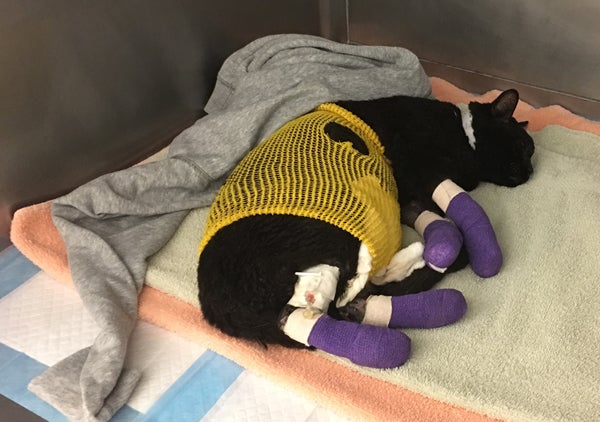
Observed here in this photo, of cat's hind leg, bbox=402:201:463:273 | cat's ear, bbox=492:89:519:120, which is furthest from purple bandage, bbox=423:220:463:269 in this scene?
cat's ear, bbox=492:89:519:120

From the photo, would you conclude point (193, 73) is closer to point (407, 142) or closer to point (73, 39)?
point (73, 39)

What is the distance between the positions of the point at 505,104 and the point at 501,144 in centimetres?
8

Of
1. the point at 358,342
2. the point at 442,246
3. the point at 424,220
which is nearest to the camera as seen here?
the point at 358,342

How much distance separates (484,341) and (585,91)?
36.4 inches

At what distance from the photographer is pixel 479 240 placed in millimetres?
1083

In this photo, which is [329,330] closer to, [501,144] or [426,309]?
[426,309]

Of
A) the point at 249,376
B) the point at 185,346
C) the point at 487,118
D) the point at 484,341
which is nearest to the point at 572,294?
the point at 484,341

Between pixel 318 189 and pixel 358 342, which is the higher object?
pixel 318 189

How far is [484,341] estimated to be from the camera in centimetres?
99

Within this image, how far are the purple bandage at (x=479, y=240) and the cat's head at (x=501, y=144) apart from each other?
0.21 meters

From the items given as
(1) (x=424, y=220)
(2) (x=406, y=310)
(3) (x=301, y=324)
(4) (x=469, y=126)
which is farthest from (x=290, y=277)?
(4) (x=469, y=126)

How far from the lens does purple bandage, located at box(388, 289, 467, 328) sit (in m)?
0.98

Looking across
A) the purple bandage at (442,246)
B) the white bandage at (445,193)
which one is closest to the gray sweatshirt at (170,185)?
the white bandage at (445,193)

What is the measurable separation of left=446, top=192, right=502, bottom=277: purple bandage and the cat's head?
0.69 feet
